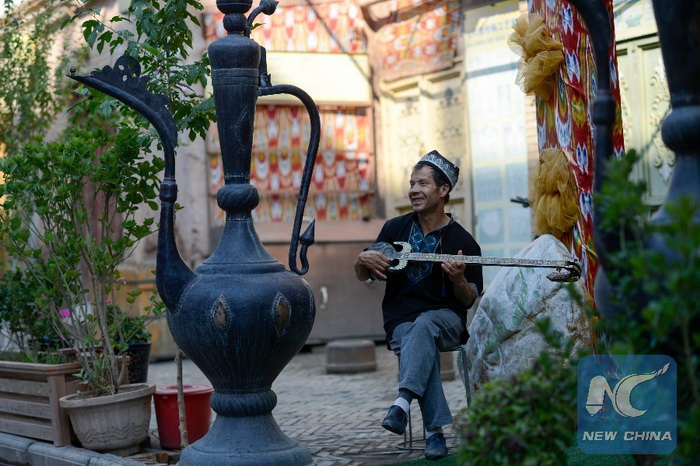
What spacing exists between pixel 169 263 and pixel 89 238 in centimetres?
135

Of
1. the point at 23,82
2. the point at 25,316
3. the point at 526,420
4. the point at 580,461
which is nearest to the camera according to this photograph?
the point at 526,420

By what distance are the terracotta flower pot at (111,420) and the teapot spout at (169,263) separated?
0.97 meters

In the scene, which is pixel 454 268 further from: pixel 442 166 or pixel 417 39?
pixel 417 39

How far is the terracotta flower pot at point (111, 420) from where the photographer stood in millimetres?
5398

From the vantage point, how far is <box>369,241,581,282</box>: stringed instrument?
4695 millimetres

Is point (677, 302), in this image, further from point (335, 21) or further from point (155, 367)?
point (335, 21)

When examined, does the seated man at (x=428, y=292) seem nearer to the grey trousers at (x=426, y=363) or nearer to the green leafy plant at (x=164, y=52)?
the grey trousers at (x=426, y=363)

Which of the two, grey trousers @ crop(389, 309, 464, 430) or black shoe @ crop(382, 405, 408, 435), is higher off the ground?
grey trousers @ crop(389, 309, 464, 430)

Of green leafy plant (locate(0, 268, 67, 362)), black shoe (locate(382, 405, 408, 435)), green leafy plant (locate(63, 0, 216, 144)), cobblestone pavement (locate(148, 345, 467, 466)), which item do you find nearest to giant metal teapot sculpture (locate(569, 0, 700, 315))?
black shoe (locate(382, 405, 408, 435))

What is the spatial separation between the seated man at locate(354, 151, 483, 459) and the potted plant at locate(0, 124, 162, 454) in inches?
56.7

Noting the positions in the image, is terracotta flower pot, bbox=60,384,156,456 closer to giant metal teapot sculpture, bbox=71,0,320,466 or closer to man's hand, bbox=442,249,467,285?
giant metal teapot sculpture, bbox=71,0,320,466

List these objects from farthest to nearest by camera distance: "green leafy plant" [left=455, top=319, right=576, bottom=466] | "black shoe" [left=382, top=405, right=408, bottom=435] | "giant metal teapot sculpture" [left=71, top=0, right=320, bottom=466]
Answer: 1. "black shoe" [left=382, top=405, right=408, bottom=435]
2. "giant metal teapot sculpture" [left=71, top=0, right=320, bottom=466]
3. "green leafy plant" [left=455, top=319, right=576, bottom=466]

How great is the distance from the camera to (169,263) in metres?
4.70

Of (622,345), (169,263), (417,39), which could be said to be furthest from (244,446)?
(417,39)
